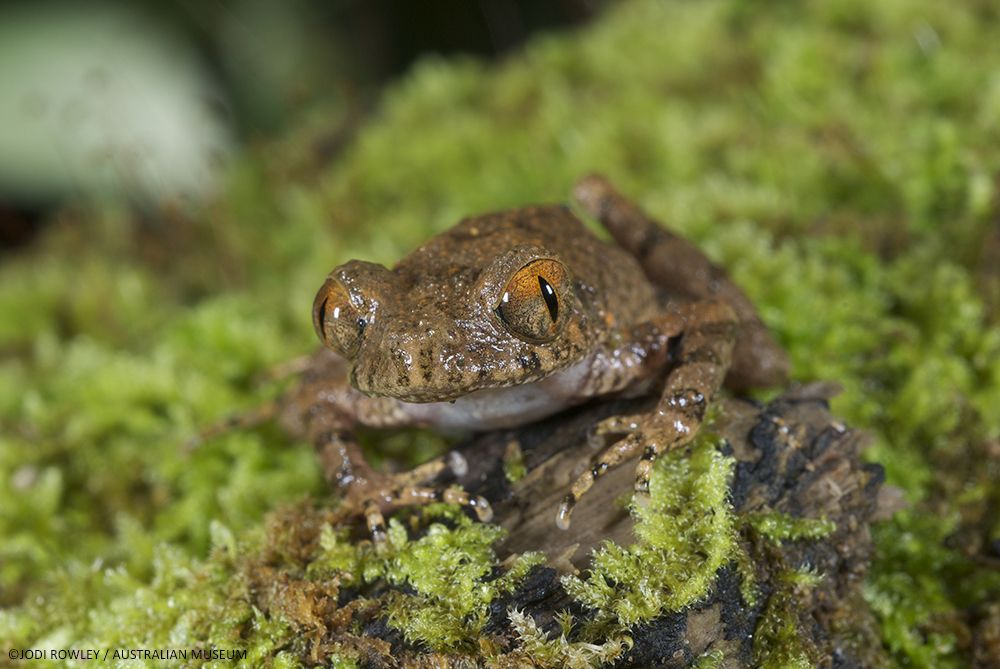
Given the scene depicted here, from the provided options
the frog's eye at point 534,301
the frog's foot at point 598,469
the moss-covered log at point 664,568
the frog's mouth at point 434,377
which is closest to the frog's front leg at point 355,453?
the moss-covered log at point 664,568

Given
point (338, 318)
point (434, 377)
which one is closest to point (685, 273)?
point (434, 377)

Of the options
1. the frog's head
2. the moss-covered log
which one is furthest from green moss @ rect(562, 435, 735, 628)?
the frog's head

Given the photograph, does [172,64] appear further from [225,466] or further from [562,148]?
[225,466]

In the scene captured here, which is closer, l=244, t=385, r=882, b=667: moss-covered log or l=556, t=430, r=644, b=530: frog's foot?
l=244, t=385, r=882, b=667: moss-covered log

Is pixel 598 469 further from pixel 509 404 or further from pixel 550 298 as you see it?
pixel 550 298

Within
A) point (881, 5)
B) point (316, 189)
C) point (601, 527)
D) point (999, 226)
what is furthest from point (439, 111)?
point (601, 527)

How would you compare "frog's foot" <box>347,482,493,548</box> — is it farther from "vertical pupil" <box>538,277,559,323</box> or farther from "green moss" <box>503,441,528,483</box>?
"vertical pupil" <box>538,277,559,323</box>
